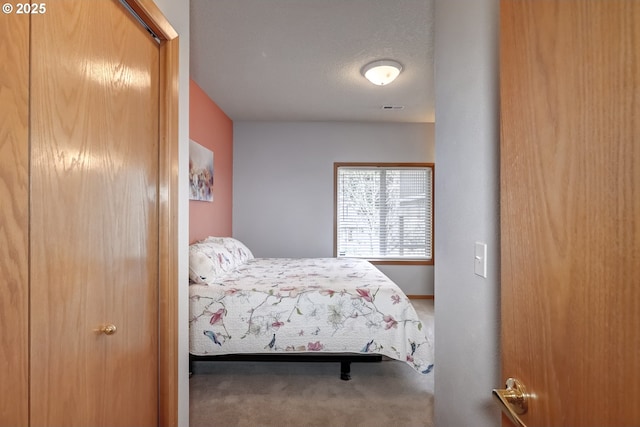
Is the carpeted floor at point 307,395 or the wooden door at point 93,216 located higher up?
the wooden door at point 93,216

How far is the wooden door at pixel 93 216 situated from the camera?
31.6 inches

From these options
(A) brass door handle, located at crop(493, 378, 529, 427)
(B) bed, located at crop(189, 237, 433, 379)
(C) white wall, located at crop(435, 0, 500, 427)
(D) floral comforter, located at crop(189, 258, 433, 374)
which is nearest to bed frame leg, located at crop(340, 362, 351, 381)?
(B) bed, located at crop(189, 237, 433, 379)

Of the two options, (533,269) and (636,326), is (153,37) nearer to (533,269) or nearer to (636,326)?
(533,269)

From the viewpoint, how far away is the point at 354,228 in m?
4.77

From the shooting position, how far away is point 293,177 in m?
4.67

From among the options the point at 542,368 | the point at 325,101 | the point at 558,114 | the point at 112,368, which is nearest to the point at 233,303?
the point at 112,368

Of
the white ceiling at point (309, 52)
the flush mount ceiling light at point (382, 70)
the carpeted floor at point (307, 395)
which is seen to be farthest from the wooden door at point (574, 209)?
the flush mount ceiling light at point (382, 70)

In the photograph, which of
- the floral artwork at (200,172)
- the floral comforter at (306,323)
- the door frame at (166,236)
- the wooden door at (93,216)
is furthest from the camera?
the floral artwork at (200,172)

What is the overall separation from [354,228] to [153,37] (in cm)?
380

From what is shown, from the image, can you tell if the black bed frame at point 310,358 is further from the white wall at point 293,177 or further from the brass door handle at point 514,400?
the white wall at point 293,177

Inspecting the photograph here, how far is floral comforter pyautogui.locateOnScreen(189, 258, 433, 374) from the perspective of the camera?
2260 mm

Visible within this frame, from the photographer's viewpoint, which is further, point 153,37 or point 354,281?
point 354,281

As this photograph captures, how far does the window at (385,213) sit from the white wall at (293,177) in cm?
22

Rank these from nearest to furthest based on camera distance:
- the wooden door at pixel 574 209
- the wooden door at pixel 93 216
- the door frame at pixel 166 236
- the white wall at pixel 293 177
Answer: the wooden door at pixel 574 209 < the wooden door at pixel 93 216 < the door frame at pixel 166 236 < the white wall at pixel 293 177
